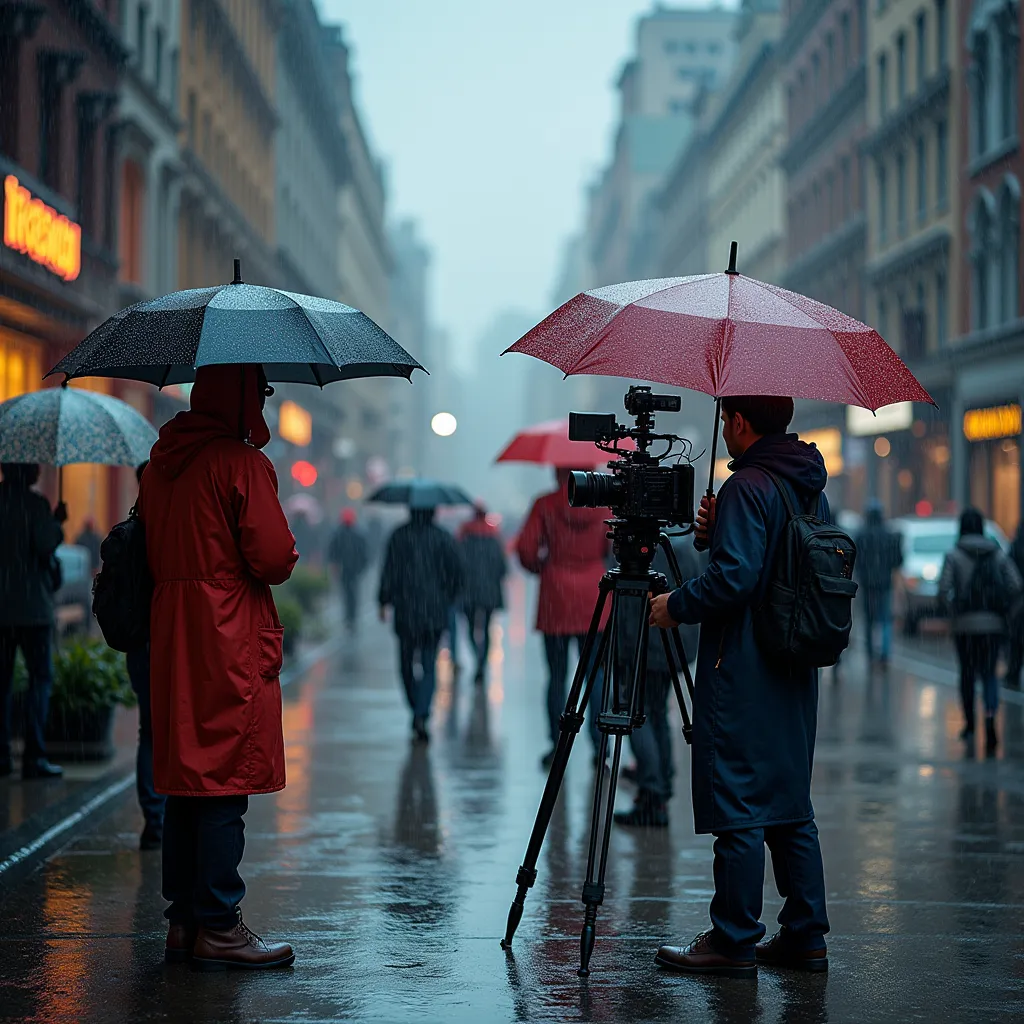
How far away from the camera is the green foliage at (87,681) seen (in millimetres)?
11281

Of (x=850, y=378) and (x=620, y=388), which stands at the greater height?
(x=620, y=388)

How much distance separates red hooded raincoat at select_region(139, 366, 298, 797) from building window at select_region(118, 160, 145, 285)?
25.0m

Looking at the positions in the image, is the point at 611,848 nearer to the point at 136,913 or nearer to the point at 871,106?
the point at 136,913

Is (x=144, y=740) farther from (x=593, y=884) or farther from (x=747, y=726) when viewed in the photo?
(x=747, y=726)

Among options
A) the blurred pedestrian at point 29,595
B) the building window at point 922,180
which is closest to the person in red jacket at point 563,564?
the blurred pedestrian at point 29,595

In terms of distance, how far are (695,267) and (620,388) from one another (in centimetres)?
2248

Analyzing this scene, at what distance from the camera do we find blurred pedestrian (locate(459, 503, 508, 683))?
19.9m

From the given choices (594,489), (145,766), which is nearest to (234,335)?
(594,489)

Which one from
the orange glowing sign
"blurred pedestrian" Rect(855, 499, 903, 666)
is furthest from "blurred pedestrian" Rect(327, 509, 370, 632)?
"blurred pedestrian" Rect(855, 499, 903, 666)

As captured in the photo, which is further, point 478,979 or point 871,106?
point 871,106

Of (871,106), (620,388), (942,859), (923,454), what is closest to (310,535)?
(923,454)

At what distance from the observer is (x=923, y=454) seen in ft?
135

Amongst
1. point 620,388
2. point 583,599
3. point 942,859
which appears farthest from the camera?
point 620,388

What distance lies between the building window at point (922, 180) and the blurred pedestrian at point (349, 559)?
17629 millimetres
